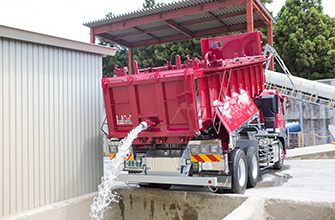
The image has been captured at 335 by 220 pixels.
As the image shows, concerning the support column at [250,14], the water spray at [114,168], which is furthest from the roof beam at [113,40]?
the water spray at [114,168]

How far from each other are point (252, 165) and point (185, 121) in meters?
2.47

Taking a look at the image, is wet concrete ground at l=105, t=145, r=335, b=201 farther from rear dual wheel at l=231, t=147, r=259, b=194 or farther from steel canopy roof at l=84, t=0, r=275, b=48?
steel canopy roof at l=84, t=0, r=275, b=48

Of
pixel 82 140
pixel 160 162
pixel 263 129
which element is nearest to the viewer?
pixel 160 162

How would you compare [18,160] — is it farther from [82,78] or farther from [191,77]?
[191,77]

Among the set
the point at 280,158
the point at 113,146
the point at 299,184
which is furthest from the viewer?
the point at 280,158

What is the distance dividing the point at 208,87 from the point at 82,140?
116 inches

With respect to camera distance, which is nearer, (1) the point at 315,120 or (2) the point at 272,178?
(2) the point at 272,178

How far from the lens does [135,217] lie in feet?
22.9

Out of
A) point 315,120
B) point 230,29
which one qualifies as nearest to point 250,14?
point 230,29

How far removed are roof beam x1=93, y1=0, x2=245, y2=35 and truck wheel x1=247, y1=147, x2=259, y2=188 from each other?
8175mm

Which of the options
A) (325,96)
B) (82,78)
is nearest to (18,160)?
(82,78)

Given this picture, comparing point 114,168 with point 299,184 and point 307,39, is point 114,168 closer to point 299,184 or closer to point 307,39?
point 299,184

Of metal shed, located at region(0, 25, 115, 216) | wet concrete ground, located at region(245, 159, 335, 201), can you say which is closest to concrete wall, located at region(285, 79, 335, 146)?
wet concrete ground, located at region(245, 159, 335, 201)

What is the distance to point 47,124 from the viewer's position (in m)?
6.14
